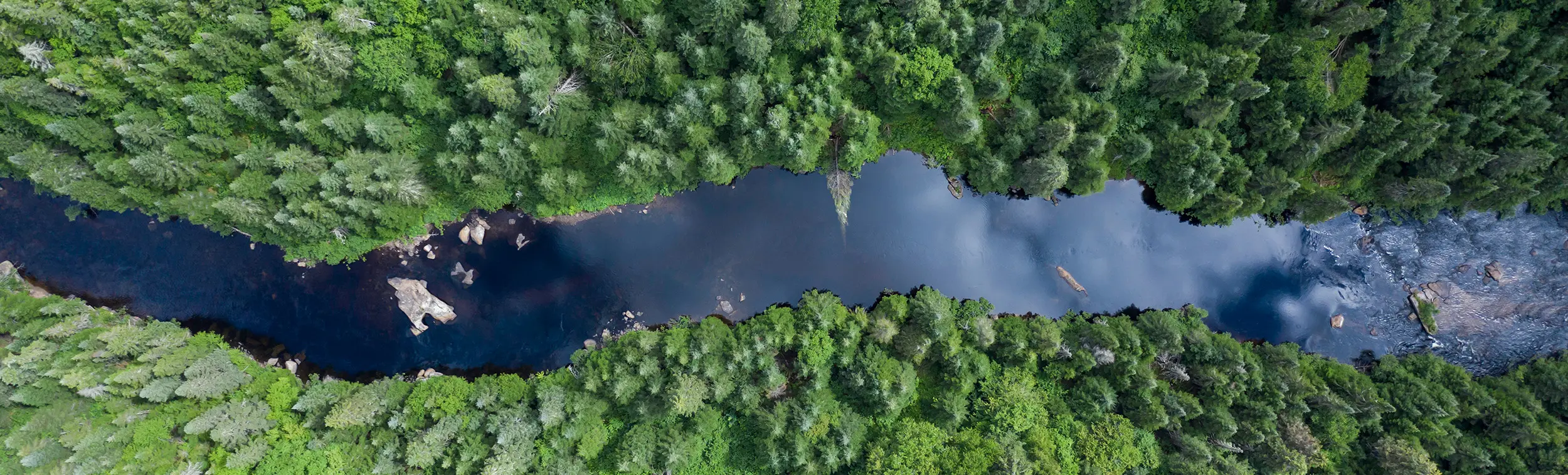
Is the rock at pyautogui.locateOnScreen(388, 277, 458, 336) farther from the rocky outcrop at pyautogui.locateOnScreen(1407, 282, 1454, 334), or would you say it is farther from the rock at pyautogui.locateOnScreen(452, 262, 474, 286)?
the rocky outcrop at pyautogui.locateOnScreen(1407, 282, 1454, 334)

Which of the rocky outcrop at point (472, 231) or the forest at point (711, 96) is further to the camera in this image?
the rocky outcrop at point (472, 231)

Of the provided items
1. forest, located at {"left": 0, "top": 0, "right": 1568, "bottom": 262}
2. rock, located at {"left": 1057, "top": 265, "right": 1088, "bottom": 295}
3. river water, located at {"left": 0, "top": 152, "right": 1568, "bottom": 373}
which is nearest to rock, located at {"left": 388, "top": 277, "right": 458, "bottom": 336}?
river water, located at {"left": 0, "top": 152, "right": 1568, "bottom": 373}

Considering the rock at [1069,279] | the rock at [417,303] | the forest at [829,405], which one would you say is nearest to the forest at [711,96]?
the rock at [417,303]

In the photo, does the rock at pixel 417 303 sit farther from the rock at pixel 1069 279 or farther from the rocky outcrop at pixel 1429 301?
the rocky outcrop at pixel 1429 301

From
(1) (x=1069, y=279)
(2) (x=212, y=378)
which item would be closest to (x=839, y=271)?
(1) (x=1069, y=279)

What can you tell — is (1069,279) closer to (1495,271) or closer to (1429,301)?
(1429,301)

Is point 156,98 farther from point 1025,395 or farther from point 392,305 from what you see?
point 1025,395
